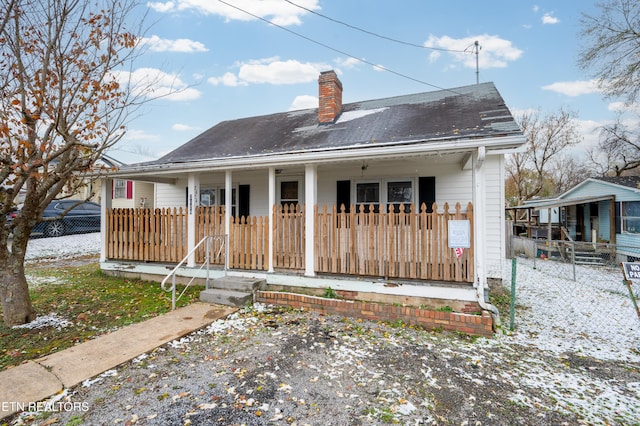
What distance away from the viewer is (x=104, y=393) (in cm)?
300

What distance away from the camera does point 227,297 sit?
567 cm

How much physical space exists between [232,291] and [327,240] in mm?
2058

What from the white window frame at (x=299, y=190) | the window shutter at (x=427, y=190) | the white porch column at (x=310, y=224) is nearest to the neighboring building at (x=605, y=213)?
the window shutter at (x=427, y=190)

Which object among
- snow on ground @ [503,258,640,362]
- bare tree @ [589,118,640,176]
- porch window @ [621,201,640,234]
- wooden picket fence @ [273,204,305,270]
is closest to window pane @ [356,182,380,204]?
wooden picket fence @ [273,204,305,270]

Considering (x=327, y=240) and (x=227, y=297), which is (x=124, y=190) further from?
(x=327, y=240)

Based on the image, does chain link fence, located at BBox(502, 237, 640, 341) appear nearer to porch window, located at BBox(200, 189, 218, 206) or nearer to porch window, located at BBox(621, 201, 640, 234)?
porch window, located at BBox(621, 201, 640, 234)

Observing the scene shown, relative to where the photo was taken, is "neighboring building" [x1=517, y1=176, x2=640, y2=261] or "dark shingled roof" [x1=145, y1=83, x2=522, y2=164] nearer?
"dark shingled roof" [x1=145, y1=83, x2=522, y2=164]

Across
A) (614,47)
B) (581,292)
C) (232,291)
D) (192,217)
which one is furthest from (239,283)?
(614,47)

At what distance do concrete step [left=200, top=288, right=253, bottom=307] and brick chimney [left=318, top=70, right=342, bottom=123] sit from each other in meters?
5.29

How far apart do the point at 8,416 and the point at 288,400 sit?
2.37 metres

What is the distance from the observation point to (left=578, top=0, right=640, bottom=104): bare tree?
15117mm

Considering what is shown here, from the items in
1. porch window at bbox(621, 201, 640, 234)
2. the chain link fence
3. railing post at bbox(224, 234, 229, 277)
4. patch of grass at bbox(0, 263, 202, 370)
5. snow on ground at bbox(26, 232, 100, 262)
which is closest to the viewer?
patch of grass at bbox(0, 263, 202, 370)

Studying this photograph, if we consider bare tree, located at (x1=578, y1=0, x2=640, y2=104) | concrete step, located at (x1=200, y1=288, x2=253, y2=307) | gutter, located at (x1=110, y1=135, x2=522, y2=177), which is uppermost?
bare tree, located at (x1=578, y1=0, x2=640, y2=104)

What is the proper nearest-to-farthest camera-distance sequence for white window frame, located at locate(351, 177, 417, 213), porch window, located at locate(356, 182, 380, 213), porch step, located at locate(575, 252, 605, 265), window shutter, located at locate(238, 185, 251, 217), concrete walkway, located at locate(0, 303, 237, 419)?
concrete walkway, located at locate(0, 303, 237, 419), white window frame, located at locate(351, 177, 417, 213), porch window, located at locate(356, 182, 380, 213), window shutter, located at locate(238, 185, 251, 217), porch step, located at locate(575, 252, 605, 265)
